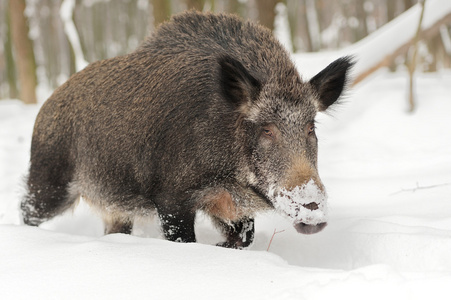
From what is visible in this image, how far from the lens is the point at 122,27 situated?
1720 inches

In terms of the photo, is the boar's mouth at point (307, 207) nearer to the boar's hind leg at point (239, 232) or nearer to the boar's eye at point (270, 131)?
the boar's eye at point (270, 131)

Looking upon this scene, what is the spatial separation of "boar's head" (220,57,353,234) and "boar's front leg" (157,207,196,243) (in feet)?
1.81

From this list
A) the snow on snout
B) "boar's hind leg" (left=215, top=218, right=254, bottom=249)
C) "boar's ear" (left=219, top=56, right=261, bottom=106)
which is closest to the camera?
the snow on snout

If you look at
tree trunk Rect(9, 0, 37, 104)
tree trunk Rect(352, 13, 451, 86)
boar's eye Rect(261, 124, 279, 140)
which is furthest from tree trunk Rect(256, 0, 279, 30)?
tree trunk Rect(9, 0, 37, 104)

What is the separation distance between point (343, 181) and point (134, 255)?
3.56 metres

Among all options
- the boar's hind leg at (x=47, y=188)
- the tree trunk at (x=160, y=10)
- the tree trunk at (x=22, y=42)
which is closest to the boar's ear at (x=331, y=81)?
the boar's hind leg at (x=47, y=188)

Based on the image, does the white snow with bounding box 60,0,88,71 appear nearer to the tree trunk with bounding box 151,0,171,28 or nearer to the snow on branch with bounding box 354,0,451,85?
the tree trunk with bounding box 151,0,171,28

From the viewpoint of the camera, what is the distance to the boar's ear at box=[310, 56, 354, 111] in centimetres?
381

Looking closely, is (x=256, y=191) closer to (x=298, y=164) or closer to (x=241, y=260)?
(x=298, y=164)

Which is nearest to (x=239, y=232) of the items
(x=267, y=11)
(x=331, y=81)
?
(x=331, y=81)

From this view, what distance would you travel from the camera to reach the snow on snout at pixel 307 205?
2971mm

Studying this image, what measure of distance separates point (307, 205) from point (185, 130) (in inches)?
46.8

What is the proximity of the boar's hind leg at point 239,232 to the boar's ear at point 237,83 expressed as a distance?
1.03 meters

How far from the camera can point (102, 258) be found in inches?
110
